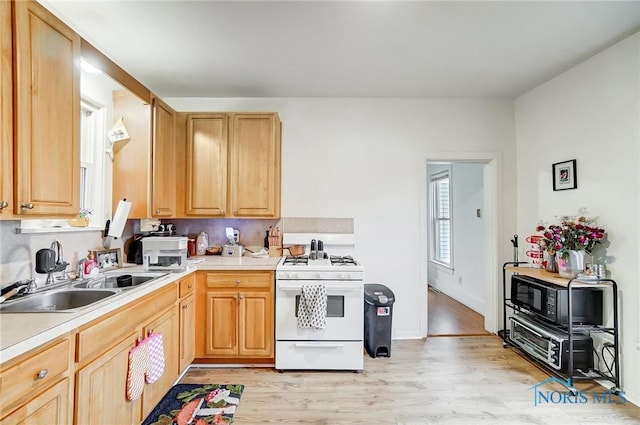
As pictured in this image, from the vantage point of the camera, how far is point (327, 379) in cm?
251

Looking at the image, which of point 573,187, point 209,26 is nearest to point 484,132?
point 573,187

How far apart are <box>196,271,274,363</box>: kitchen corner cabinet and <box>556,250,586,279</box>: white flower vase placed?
2.40 meters

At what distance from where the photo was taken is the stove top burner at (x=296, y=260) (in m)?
2.83

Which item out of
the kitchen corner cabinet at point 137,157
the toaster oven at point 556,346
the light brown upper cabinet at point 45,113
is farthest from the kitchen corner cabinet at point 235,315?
the toaster oven at point 556,346

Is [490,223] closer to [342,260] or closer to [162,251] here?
[342,260]

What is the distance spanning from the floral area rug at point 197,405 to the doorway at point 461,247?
2282mm

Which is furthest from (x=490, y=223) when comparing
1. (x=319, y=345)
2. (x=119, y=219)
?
(x=119, y=219)

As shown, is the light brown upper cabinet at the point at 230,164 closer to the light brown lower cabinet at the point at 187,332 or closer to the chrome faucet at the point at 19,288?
the light brown lower cabinet at the point at 187,332

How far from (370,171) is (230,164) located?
1509mm

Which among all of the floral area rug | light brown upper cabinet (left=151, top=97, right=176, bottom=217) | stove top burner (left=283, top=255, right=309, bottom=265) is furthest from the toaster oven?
light brown upper cabinet (left=151, top=97, right=176, bottom=217)

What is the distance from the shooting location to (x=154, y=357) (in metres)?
1.92

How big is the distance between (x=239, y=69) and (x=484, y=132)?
107 inches

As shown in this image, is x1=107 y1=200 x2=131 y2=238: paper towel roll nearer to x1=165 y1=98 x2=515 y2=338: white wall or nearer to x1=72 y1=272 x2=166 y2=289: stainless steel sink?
x1=72 y1=272 x2=166 y2=289: stainless steel sink

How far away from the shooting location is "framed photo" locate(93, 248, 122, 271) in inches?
94.3
